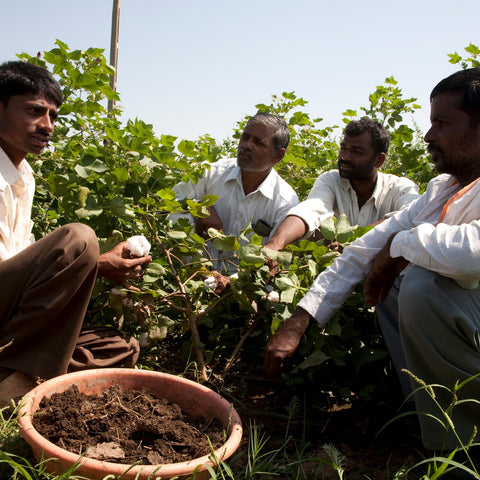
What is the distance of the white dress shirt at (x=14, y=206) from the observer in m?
2.10

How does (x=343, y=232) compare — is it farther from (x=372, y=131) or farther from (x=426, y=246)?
(x=372, y=131)

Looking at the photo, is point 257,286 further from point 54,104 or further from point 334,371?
point 54,104

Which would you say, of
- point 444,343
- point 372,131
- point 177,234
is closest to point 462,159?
point 444,343

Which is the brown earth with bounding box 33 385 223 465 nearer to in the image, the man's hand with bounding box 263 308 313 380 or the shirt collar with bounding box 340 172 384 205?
the man's hand with bounding box 263 308 313 380

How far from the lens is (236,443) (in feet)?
5.35

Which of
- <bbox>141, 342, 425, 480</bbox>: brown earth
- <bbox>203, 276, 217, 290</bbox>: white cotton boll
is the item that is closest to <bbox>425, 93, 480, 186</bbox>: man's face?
<bbox>141, 342, 425, 480</bbox>: brown earth

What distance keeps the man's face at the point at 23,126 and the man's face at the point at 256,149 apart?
1.79m

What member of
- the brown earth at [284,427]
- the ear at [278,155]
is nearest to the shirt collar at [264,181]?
the ear at [278,155]

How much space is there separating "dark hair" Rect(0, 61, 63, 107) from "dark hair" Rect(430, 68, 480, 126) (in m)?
1.66

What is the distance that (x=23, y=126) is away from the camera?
223 centimetres

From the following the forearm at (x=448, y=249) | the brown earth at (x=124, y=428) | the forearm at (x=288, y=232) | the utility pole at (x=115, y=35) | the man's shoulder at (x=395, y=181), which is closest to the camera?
the brown earth at (x=124, y=428)

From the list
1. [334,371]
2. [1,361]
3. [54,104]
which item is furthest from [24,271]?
[334,371]

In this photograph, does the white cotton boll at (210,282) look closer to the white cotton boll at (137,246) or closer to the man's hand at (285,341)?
the white cotton boll at (137,246)

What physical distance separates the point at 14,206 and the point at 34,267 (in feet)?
1.17
